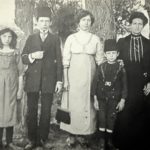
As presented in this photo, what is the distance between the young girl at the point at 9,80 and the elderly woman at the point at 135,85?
0.69 meters

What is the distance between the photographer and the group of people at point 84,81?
8.29 ft

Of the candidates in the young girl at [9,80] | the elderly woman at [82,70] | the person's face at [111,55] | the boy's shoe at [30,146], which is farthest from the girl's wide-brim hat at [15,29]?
the boy's shoe at [30,146]

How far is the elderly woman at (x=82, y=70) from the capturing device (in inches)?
100

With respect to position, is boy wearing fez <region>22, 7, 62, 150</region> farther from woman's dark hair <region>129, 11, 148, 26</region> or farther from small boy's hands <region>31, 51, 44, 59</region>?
woman's dark hair <region>129, 11, 148, 26</region>

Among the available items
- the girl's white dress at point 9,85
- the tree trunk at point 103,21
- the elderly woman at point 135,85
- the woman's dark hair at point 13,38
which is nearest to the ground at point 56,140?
the girl's white dress at point 9,85

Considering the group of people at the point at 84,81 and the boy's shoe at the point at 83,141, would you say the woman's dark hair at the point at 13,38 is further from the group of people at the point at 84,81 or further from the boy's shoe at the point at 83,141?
the boy's shoe at the point at 83,141

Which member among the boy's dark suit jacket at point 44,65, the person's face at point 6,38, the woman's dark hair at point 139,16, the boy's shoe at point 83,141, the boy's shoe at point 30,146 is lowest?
the boy's shoe at point 30,146

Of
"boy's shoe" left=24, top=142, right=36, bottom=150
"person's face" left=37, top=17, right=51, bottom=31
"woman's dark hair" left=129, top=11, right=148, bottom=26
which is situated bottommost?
"boy's shoe" left=24, top=142, right=36, bottom=150

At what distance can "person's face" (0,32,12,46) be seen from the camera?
2.55m

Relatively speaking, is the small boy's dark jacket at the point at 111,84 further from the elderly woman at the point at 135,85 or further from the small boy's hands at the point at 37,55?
the small boy's hands at the point at 37,55

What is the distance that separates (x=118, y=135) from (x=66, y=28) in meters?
0.79

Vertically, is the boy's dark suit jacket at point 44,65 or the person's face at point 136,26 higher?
the person's face at point 136,26

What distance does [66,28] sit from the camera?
8.35 feet

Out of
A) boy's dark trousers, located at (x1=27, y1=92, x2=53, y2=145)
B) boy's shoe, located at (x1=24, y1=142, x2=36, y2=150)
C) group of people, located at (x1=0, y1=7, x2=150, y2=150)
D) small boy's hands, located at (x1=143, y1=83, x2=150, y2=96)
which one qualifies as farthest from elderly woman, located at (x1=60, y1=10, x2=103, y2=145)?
small boy's hands, located at (x1=143, y1=83, x2=150, y2=96)
